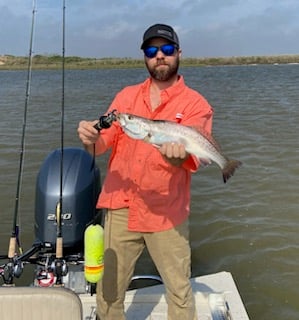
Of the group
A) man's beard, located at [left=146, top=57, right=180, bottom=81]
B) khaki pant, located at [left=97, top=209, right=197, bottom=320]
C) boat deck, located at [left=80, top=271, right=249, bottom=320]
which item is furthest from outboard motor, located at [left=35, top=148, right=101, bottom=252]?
man's beard, located at [left=146, top=57, right=180, bottom=81]

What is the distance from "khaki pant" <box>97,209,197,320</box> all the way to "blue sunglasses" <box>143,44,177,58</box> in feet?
3.51

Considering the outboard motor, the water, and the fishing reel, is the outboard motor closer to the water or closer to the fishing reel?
the fishing reel

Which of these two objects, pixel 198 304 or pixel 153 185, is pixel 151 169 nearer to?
pixel 153 185

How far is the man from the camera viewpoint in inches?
126

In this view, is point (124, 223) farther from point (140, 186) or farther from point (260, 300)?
point (260, 300)

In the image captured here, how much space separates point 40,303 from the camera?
2.32 metres

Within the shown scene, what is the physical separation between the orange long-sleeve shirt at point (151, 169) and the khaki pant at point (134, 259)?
0.25ft

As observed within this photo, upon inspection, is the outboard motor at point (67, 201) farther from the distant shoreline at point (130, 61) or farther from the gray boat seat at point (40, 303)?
the distant shoreline at point (130, 61)

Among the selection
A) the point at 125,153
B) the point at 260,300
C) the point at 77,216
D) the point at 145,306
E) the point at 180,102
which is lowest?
the point at 260,300

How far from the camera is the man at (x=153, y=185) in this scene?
3.20 metres

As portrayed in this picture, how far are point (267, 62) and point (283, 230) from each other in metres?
90.3

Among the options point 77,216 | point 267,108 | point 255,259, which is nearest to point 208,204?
point 255,259

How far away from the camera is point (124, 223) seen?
3.35 m

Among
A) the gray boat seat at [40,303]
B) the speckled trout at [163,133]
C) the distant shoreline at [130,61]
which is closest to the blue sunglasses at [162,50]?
the speckled trout at [163,133]
